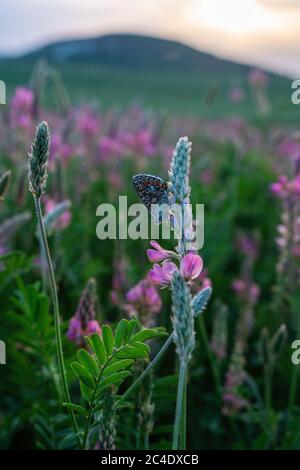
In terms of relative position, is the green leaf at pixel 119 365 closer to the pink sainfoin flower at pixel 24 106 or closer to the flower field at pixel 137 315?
the flower field at pixel 137 315

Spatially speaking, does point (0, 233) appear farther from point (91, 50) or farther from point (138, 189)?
point (91, 50)

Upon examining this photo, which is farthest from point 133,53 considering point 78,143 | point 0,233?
point 0,233

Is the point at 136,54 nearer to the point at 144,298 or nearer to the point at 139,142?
the point at 139,142

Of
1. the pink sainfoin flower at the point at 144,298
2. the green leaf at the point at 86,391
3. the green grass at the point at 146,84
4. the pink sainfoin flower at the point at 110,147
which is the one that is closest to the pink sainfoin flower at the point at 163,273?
the green leaf at the point at 86,391

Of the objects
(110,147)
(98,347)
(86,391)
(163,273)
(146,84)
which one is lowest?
(86,391)

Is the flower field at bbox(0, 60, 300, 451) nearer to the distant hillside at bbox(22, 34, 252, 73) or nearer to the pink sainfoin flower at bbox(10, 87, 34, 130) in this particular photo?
the pink sainfoin flower at bbox(10, 87, 34, 130)

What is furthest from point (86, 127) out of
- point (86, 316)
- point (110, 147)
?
point (86, 316)

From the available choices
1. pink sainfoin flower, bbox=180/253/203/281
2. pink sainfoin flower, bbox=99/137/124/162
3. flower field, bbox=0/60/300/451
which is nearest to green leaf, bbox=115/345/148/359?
flower field, bbox=0/60/300/451
